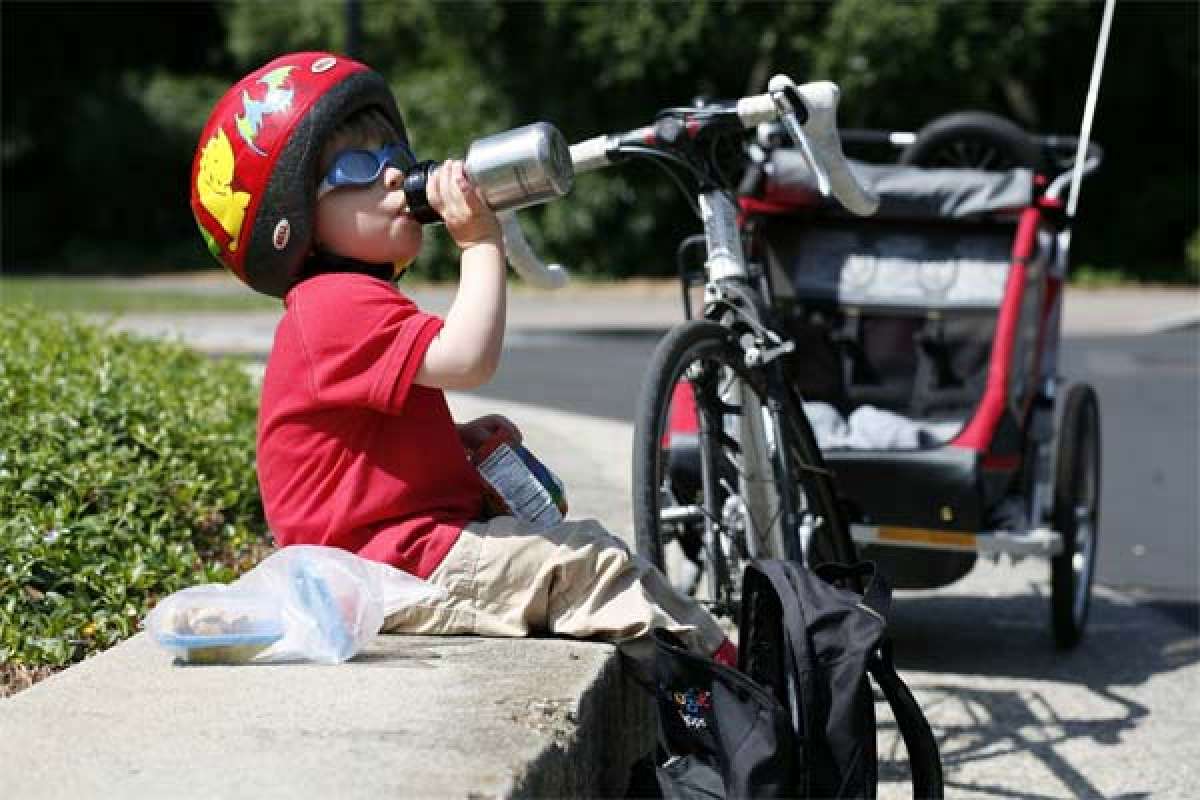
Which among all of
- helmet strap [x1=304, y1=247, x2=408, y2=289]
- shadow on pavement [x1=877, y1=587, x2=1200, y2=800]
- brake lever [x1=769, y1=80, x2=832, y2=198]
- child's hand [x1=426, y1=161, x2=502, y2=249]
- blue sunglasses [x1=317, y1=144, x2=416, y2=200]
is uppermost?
brake lever [x1=769, y1=80, x2=832, y2=198]

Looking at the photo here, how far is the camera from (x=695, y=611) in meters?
3.48

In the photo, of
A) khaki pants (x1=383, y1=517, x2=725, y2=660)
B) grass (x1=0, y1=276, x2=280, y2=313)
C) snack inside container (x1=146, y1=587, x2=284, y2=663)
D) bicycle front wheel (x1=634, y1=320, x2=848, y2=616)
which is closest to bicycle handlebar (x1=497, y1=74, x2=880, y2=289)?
bicycle front wheel (x1=634, y1=320, x2=848, y2=616)

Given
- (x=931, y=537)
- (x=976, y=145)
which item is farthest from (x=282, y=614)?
(x=976, y=145)

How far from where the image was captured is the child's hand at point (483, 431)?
3.61m

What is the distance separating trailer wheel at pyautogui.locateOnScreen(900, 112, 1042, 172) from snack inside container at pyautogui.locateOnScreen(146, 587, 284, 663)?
3954 millimetres

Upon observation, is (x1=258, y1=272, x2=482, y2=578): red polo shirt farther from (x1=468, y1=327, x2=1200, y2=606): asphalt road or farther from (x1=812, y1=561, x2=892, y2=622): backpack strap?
(x1=468, y1=327, x2=1200, y2=606): asphalt road

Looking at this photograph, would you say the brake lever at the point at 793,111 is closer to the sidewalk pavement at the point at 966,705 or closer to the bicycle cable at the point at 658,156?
the bicycle cable at the point at 658,156

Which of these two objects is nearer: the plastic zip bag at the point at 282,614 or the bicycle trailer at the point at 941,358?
the plastic zip bag at the point at 282,614

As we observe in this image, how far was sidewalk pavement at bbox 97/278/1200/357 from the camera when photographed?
678 inches

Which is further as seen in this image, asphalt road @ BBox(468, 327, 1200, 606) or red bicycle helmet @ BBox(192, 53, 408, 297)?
asphalt road @ BBox(468, 327, 1200, 606)

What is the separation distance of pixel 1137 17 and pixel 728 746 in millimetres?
24961

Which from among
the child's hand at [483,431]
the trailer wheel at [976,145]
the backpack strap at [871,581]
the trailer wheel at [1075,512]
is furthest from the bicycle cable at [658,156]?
the trailer wheel at [976,145]

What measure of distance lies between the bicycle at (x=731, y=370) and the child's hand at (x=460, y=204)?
0.86 m

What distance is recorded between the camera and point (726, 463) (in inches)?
174
